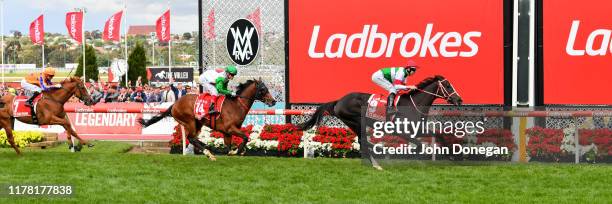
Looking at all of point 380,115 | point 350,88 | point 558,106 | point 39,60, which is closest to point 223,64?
point 350,88

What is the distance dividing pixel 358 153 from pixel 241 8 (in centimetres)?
335

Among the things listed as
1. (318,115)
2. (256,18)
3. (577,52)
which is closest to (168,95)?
(256,18)

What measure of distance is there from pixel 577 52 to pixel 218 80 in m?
5.50

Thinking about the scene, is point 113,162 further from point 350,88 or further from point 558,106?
point 558,106

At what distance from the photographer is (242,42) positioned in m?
15.1

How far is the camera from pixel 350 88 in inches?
568

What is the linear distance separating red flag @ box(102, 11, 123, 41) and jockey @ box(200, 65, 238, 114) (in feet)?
102

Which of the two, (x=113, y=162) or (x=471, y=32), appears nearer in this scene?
(x=113, y=162)

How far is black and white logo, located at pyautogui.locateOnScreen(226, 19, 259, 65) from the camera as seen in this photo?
49.0 feet

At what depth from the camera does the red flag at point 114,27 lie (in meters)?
43.4

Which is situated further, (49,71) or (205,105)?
(49,71)

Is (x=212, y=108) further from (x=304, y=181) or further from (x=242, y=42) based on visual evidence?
(x=304, y=181)

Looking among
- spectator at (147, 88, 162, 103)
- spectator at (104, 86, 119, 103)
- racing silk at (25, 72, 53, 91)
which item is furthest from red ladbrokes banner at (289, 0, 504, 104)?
spectator at (104, 86, 119, 103)

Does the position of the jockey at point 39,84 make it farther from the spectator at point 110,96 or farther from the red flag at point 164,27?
the red flag at point 164,27
